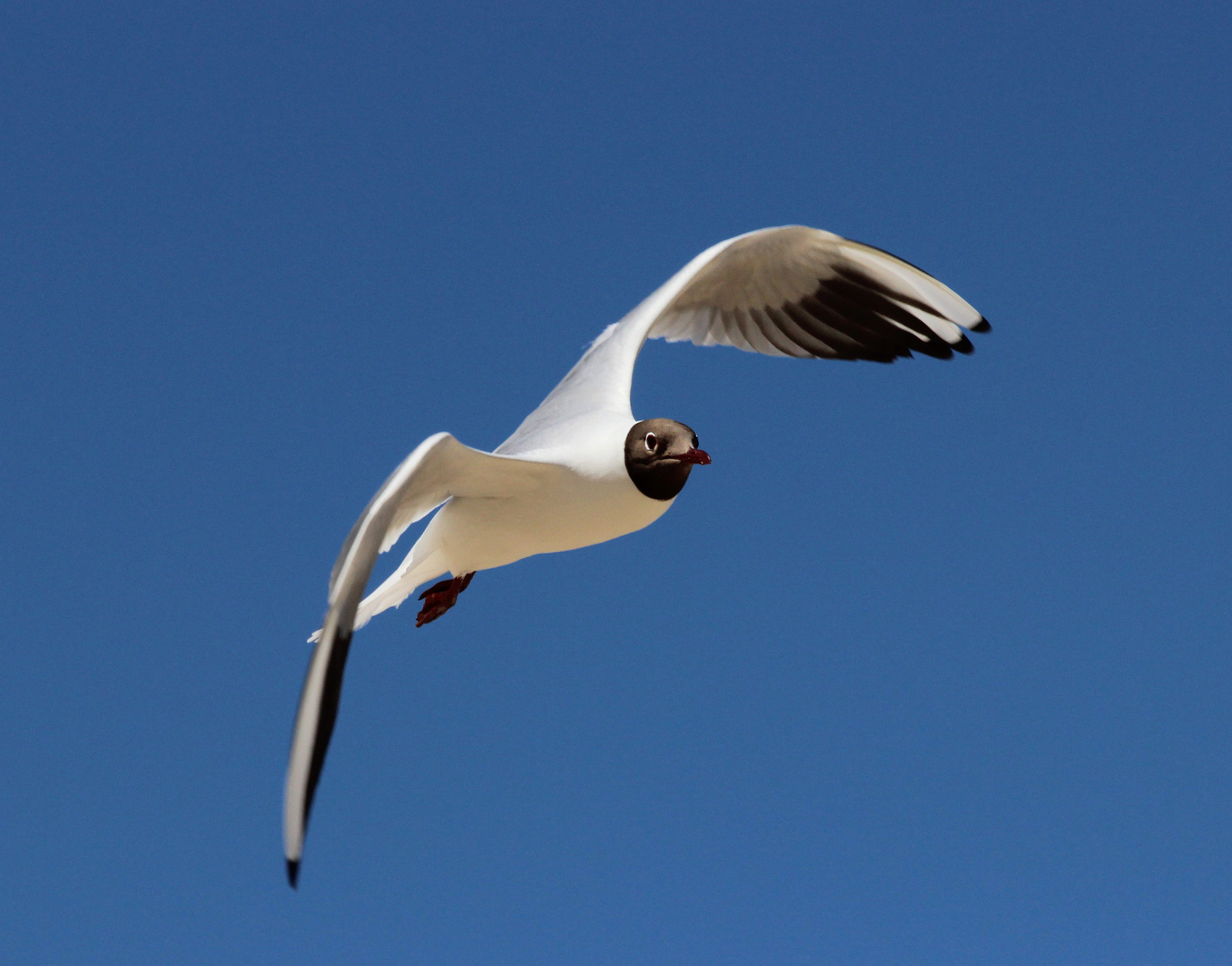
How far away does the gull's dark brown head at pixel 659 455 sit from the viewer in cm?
390

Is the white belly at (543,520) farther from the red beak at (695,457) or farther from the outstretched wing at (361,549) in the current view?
the red beak at (695,457)

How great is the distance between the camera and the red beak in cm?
390

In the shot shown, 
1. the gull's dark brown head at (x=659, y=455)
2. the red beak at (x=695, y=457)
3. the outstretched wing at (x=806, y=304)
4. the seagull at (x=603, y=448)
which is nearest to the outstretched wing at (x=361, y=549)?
the seagull at (x=603, y=448)

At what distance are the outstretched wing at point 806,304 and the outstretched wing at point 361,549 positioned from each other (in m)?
0.97

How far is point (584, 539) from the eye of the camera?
13.9 ft

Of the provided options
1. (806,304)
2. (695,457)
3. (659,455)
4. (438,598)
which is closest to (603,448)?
(659,455)

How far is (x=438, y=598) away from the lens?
459 cm

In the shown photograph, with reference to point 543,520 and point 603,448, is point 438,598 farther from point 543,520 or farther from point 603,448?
point 603,448

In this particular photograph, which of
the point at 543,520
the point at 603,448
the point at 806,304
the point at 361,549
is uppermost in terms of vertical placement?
the point at 806,304

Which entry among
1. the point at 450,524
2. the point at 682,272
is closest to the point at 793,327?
the point at 682,272

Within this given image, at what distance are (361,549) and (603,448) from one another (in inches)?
42.9

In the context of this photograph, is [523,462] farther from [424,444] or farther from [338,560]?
[338,560]

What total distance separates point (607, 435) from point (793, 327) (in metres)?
1.68

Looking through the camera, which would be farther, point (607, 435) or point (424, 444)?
point (607, 435)
